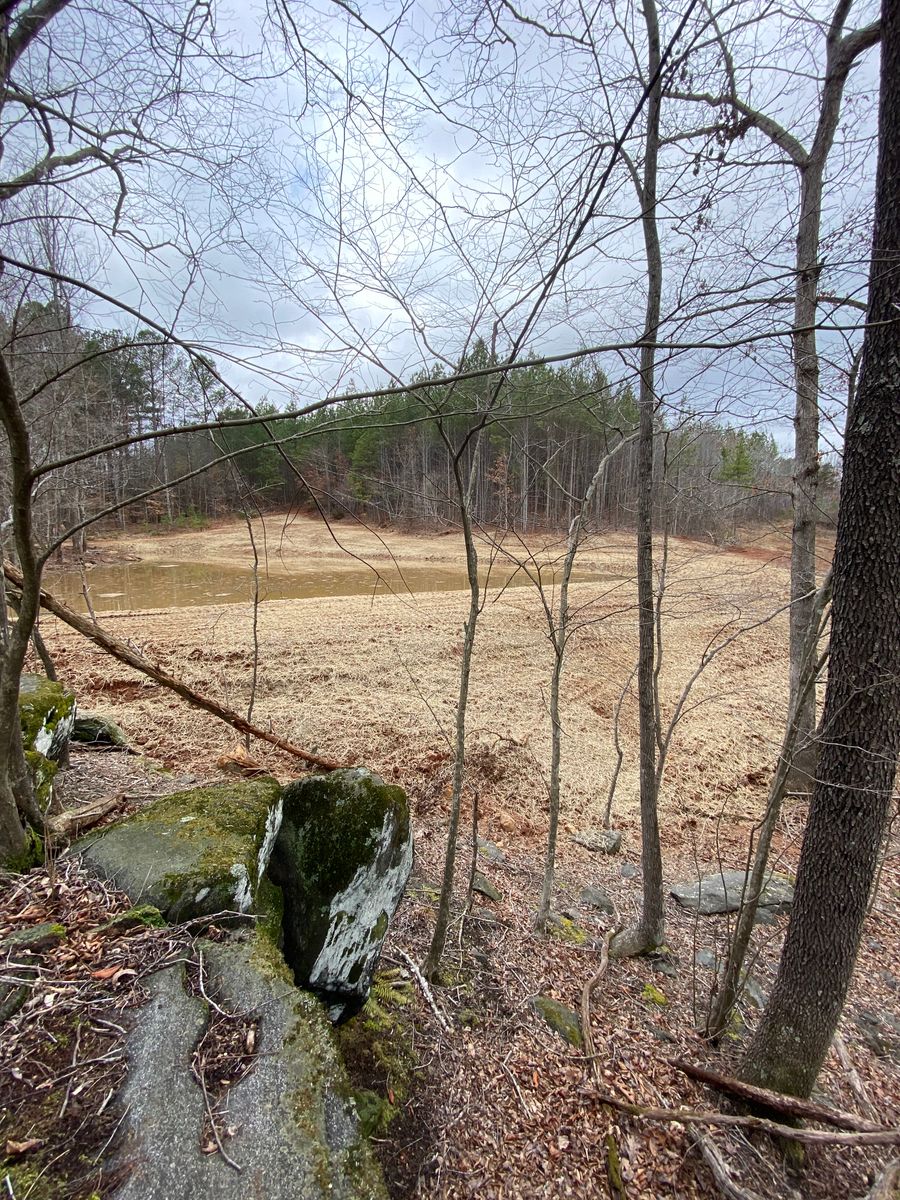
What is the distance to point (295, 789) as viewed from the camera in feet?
8.08

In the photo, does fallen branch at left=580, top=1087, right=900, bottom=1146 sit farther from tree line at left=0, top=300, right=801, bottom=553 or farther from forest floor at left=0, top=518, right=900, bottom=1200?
tree line at left=0, top=300, right=801, bottom=553

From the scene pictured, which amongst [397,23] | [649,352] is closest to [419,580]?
[649,352]

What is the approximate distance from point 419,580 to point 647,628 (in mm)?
16038

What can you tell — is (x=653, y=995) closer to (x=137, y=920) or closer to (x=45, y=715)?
(x=137, y=920)

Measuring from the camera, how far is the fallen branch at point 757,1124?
1736 millimetres

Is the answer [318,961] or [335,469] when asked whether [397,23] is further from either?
[318,961]

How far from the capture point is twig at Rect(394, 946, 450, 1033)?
8.23 ft

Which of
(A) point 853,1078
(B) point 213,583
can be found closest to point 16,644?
(A) point 853,1078

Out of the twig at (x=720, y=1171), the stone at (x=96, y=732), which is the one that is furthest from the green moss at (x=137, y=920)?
the stone at (x=96, y=732)

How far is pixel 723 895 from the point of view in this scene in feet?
14.5

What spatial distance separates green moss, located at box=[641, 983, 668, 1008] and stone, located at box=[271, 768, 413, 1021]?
1.83m

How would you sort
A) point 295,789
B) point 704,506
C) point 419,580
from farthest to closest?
1. point 419,580
2. point 704,506
3. point 295,789

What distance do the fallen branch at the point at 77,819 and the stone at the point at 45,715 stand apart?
85cm

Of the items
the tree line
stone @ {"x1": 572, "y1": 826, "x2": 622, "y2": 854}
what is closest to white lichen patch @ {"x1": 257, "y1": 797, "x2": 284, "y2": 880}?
the tree line
